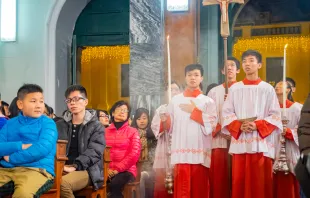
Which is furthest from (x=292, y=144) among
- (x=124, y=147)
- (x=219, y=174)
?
(x=124, y=147)

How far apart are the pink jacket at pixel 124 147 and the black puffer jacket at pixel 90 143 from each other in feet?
1.92

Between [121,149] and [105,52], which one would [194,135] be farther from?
[105,52]

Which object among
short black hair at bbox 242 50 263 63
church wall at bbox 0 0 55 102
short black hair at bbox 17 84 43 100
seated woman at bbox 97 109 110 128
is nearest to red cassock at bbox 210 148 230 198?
short black hair at bbox 242 50 263 63

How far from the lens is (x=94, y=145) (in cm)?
600

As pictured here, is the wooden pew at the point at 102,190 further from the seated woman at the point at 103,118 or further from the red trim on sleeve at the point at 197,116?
the seated woman at the point at 103,118

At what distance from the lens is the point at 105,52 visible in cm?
931

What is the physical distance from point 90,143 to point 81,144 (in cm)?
9

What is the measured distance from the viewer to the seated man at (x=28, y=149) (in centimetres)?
521

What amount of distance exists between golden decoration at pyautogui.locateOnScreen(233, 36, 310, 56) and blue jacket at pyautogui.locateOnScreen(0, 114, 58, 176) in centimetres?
204

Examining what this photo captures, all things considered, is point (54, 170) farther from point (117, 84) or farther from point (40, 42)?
point (117, 84)

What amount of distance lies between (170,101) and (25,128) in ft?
5.14

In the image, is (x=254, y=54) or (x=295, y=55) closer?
(x=254, y=54)

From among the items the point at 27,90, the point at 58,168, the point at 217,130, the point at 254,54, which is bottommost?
the point at 58,168

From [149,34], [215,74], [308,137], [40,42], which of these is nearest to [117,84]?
[40,42]
